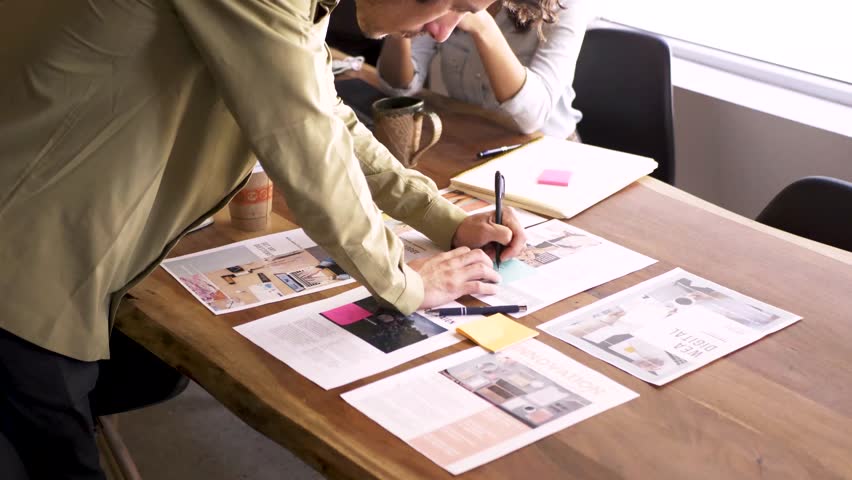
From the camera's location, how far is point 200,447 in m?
2.59

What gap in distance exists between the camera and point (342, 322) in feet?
4.53

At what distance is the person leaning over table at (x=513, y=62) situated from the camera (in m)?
2.22

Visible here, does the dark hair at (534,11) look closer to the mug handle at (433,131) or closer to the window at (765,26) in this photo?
the mug handle at (433,131)

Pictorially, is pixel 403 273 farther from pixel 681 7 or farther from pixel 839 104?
pixel 681 7

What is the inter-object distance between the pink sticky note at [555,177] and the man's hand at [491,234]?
270mm

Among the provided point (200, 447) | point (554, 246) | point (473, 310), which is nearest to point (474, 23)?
point (554, 246)

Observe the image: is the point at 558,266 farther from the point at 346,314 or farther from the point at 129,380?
the point at 129,380

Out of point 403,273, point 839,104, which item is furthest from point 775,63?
point 403,273

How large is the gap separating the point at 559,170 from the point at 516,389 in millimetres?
810

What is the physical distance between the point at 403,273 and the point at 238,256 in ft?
1.17

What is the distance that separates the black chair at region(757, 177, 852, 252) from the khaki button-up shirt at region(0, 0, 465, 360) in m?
1.01

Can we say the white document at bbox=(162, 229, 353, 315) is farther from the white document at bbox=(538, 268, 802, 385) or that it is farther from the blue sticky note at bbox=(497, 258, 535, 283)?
the white document at bbox=(538, 268, 802, 385)

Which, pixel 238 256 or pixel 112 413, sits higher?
pixel 238 256

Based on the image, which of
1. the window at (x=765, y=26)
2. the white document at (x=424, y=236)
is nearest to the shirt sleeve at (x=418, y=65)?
the white document at (x=424, y=236)
